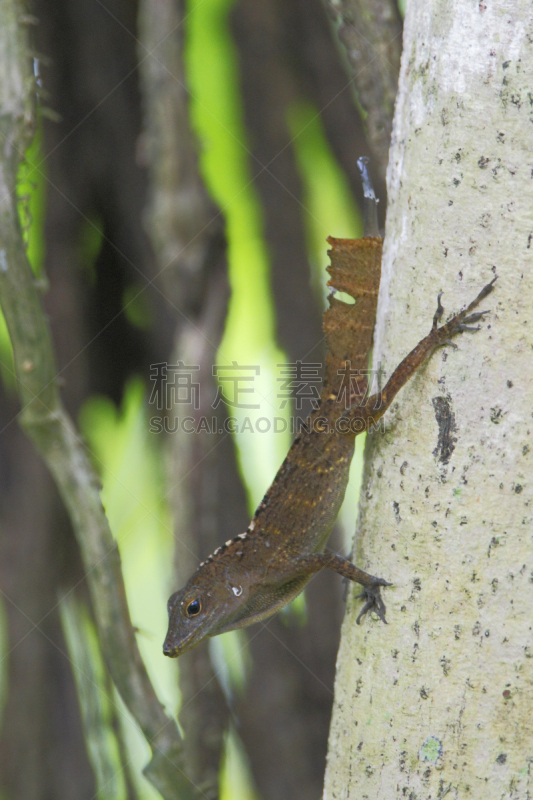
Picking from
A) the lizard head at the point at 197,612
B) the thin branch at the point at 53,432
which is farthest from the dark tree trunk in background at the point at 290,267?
the lizard head at the point at 197,612

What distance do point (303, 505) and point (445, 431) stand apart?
0.57 metres

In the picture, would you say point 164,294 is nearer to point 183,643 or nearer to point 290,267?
point 290,267

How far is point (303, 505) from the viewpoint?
1.41 m

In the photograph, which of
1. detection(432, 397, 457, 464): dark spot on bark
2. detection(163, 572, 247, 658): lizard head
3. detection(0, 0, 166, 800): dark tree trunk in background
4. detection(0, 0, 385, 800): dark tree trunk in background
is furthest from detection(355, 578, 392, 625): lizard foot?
detection(0, 0, 166, 800): dark tree trunk in background

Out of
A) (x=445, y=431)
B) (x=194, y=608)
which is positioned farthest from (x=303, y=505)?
(x=445, y=431)

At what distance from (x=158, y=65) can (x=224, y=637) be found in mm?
1858

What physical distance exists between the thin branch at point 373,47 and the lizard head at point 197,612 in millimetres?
1229

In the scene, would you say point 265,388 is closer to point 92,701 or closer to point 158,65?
point 158,65

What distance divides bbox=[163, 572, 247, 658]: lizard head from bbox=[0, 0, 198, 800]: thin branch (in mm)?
429

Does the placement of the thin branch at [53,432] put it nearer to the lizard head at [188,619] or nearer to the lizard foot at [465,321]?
the lizard head at [188,619]

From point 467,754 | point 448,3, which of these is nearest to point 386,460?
point 467,754

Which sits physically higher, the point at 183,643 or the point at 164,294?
the point at 164,294

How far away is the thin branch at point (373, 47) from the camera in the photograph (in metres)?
1.60

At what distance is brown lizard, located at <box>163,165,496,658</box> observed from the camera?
1.32 m
